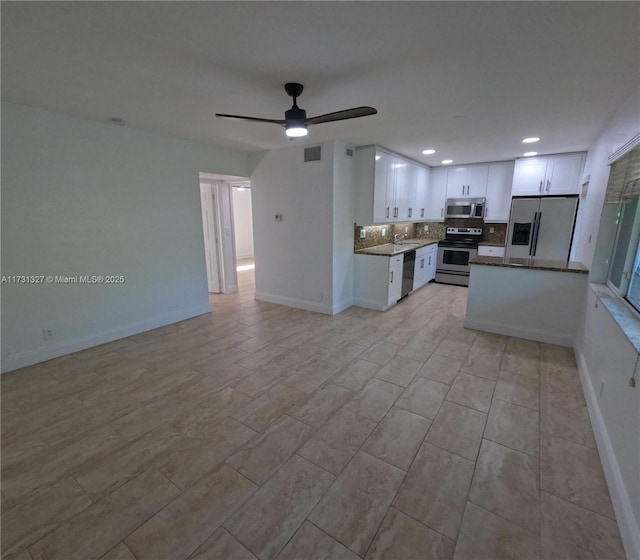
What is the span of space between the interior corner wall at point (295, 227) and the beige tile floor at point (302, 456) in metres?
1.57

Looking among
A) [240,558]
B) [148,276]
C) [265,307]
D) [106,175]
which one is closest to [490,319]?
[265,307]

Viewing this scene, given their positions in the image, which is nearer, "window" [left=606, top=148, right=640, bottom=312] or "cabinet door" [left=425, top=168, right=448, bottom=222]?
"window" [left=606, top=148, right=640, bottom=312]

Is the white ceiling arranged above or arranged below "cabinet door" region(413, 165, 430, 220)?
above

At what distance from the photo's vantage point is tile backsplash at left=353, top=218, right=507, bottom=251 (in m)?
5.46

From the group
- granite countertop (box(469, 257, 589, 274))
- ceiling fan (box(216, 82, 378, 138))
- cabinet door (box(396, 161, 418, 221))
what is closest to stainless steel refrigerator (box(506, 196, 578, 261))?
granite countertop (box(469, 257, 589, 274))

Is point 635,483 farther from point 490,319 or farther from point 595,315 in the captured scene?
point 490,319

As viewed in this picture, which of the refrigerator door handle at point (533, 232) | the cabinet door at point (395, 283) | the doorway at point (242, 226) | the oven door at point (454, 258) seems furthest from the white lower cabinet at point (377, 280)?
the doorway at point (242, 226)

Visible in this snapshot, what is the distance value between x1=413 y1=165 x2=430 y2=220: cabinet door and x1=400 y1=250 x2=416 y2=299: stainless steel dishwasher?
112 centimetres

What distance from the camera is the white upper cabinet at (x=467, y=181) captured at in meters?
6.14

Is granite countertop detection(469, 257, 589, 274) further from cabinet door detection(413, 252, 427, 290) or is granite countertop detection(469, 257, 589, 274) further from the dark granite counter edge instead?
cabinet door detection(413, 252, 427, 290)

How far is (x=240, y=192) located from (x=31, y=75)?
7.27 metres

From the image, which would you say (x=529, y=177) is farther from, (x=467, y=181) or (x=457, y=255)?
(x=457, y=255)

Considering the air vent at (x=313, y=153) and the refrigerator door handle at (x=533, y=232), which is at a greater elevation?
the air vent at (x=313, y=153)

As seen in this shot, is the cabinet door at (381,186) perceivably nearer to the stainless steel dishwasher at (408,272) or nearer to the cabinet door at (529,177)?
the stainless steel dishwasher at (408,272)
